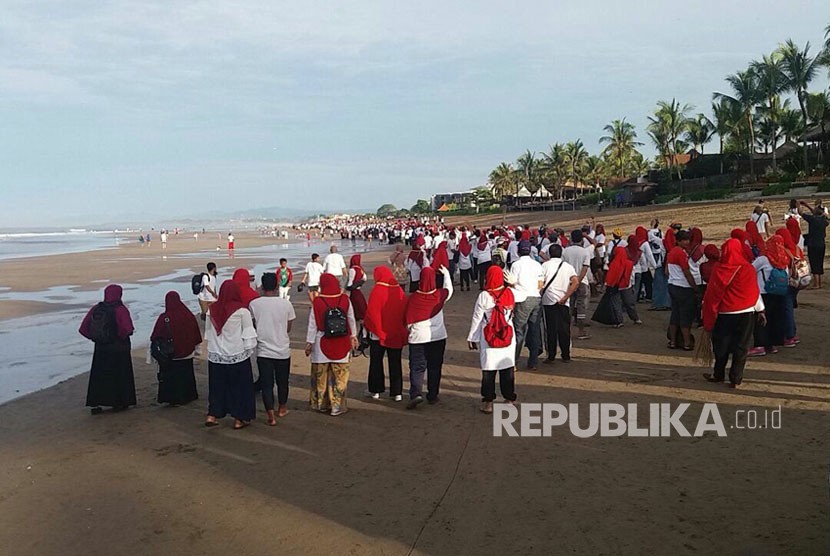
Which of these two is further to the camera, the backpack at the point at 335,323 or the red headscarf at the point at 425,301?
the red headscarf at the point at 425,301

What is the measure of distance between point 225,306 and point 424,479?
2.56m

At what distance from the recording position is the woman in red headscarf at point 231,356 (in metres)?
6.07

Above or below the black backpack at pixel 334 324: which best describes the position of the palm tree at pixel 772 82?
above

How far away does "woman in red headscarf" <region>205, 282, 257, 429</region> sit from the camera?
607 centimetres

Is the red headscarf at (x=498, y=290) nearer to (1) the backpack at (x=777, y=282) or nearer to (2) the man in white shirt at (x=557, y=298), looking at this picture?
(2) the man in white shirt at (x=557, y=298)

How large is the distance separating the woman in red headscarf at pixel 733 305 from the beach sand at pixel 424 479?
49 cm

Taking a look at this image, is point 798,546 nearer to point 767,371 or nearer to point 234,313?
point 767,371

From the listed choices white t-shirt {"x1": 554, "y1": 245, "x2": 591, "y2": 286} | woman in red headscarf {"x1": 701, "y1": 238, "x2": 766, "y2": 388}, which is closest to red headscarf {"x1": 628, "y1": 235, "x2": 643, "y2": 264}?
white t-shirt {"x1": 554, "y1": 245, "x2": 591, "y2": 286}

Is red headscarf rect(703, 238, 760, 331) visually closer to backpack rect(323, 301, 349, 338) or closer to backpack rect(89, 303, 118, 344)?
backpack rect(323, 301, 349, 338)

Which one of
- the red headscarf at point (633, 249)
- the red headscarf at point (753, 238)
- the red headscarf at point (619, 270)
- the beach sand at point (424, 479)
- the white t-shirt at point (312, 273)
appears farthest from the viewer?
the white t-shirt at point (312, 273)

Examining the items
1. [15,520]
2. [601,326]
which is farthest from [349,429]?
[601,326]

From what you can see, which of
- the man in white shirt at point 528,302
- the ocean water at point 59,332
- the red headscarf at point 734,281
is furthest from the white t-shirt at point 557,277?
the ocean water at point 59,332

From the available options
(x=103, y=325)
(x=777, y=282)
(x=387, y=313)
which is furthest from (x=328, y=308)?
(x=777, y=282)

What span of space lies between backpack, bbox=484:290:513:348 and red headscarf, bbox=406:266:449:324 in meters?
0.62
